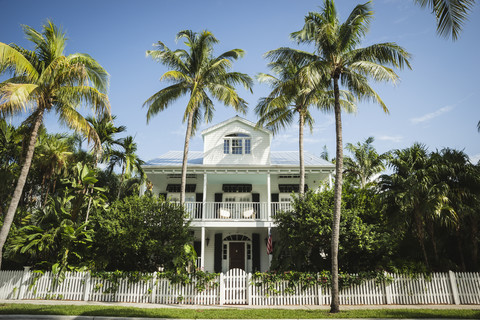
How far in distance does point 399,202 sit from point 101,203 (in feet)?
42.9

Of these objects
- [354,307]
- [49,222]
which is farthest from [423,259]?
[49,222]

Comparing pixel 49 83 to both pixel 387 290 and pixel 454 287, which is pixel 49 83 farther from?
pixel 454 287

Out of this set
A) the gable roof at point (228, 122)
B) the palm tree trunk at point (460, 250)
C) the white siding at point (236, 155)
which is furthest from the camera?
the gable roof at point (228, 122)

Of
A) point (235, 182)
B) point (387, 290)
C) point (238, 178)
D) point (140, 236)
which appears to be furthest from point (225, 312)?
point (235, 182)

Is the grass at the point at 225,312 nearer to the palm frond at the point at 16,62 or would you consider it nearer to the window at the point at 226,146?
the palm frond at the point at 16,62

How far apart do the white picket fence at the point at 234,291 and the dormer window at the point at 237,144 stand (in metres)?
8.83

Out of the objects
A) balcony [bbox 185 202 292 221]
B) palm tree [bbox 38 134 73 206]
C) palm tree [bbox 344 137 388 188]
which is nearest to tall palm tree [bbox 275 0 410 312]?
balcony [bbox 185 202 292 221]

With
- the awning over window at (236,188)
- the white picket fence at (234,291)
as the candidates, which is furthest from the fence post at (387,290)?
the awning over window at (236,188)

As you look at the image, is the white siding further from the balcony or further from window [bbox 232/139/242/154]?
the balcony

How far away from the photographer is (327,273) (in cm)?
1070

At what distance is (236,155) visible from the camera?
17.8 meters

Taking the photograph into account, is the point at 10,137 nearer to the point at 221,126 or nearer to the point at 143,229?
the point at 143,229

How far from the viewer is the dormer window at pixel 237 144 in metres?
18.0

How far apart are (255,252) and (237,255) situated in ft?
3.78
